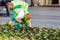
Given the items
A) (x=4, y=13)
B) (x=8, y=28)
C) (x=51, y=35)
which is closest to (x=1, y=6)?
(x=4, y=13)

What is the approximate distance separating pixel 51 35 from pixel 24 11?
4.53 ft

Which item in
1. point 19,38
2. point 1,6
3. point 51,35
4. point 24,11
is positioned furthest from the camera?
point 1,6

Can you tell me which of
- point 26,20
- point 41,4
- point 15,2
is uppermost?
point 15,2

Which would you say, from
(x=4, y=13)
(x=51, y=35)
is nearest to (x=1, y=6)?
(x=4, y=13)

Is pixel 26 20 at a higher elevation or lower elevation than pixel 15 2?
lower

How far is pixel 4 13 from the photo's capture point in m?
17.6

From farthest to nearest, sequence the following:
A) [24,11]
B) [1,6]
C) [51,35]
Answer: [1,6]
[24,11]
[51,35]

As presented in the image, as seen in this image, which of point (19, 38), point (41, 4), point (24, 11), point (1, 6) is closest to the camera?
point (19, 38)

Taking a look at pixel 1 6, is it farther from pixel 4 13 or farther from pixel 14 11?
pixel 14 11

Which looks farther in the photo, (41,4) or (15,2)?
(41,4)

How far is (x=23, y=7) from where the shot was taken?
29.2ft

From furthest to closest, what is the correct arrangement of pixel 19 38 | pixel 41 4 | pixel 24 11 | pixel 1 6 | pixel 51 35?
pixel 41 4 < pixel 1 6 < pixel 24 11 < pixel 51 35 < pixel 19 38

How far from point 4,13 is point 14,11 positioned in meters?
8.76

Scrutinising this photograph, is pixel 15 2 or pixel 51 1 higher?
pixel 15 2
